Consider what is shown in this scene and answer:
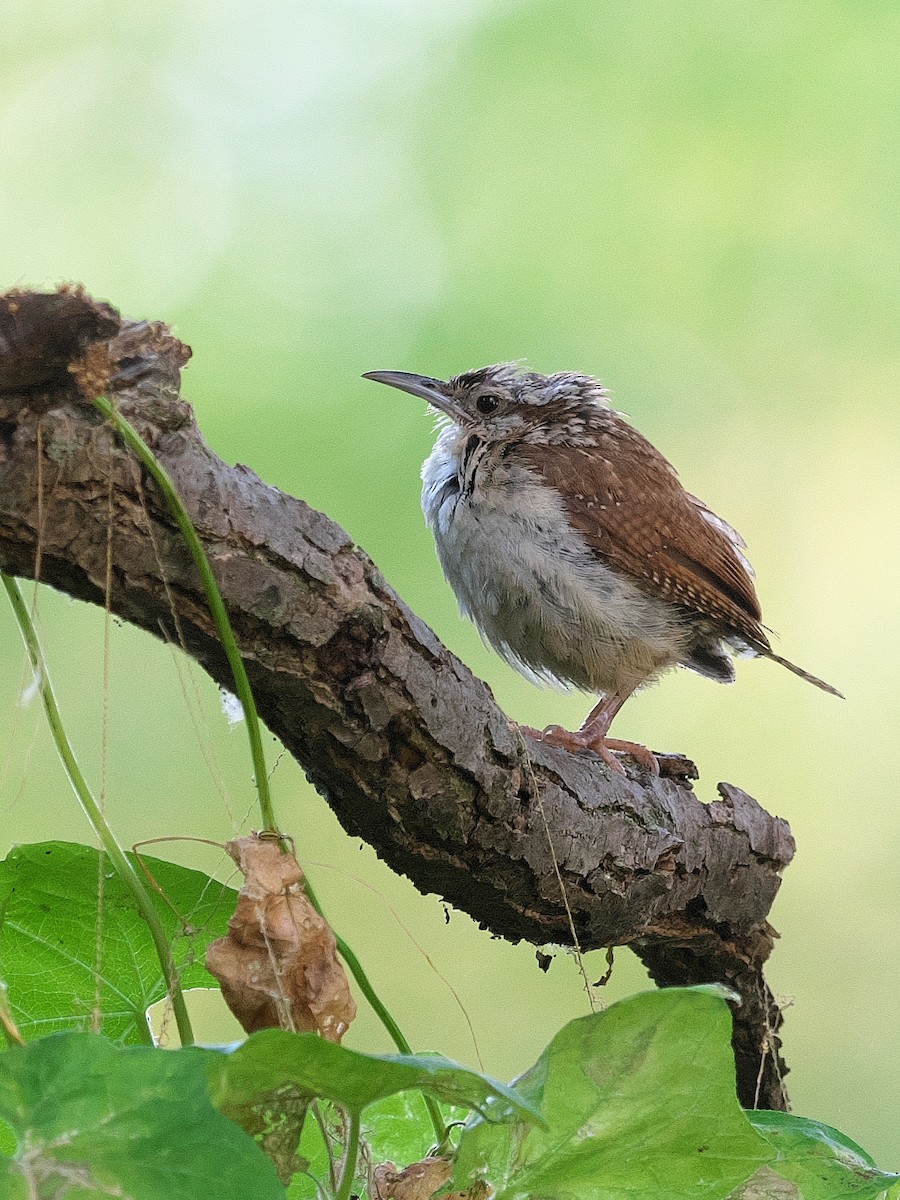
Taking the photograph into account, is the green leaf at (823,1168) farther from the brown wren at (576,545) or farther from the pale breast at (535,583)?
the pale breast at (535,583)

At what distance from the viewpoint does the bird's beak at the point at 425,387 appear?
9.71 ft

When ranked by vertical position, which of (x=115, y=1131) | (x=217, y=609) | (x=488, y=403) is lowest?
(x=115, y=1131)

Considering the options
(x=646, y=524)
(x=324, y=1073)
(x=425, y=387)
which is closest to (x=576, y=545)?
(x=646, y=524)

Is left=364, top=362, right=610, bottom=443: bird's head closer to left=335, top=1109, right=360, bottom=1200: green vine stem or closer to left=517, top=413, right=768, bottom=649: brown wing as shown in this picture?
left=517, top=413, right=768, bottom=649: brown wing

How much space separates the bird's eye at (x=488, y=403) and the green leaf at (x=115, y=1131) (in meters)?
2.38

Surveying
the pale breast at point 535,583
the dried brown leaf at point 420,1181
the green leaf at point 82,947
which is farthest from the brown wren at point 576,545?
the dried brown leaf at point 420,1181

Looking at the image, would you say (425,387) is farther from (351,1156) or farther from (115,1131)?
(115,1131)

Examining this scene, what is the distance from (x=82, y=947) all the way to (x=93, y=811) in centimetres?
33

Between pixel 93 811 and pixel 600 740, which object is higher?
pixel 600 740

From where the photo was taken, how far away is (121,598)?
117 cm

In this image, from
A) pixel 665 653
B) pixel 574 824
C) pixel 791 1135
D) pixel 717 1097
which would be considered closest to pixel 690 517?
pixel 665 653

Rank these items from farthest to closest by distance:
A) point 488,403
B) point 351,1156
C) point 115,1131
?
point 488,403 < point 351,1156 < point 115,1131

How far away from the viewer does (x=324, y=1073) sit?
0.77 m

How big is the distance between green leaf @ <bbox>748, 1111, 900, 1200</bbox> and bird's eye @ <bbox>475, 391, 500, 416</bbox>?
2040mm
